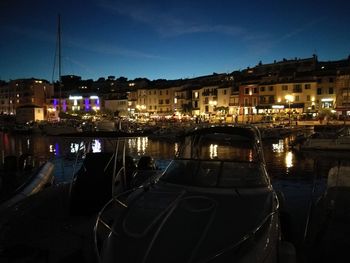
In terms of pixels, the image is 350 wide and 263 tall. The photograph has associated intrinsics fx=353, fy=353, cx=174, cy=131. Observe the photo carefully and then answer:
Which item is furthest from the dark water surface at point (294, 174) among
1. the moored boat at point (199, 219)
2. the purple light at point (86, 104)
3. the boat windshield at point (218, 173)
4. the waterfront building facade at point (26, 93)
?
the waterfront building facade at point (26, 93)

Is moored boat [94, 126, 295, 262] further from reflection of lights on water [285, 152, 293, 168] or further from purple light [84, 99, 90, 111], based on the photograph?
purple light [84, 99, 90, 111]

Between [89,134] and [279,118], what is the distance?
62752 millimetres

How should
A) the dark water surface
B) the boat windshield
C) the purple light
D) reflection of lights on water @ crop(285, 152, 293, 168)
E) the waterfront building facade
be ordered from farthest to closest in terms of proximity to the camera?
1. the waterfront building facade
2. the purple light
3. reflection of lights on water @ crop(285, 152, 293, 168)
4. the dark water surface
5. the boat windshield

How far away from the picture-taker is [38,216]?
9.01 meters

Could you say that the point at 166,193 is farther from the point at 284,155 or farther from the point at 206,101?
the point at 206,101

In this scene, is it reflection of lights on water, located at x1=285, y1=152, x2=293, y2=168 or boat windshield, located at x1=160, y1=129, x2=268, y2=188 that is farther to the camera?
reflection of lights on water, located at x1=285, y1=152, x2=293, y2=168

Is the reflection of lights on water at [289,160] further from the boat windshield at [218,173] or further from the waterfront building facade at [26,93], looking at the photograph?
the waterfront building facade at [26,93]

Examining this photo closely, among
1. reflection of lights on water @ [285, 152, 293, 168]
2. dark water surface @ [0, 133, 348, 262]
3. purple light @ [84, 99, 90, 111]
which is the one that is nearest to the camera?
dark water surface @ [0, 133, 348, 262]

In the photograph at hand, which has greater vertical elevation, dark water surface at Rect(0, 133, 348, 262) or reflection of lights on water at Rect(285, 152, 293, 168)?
dark water surface at Rect(0, 133, 348, 262)

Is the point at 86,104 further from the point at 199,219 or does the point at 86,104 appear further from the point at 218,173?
the point at 199,219

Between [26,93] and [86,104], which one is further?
[26,93]

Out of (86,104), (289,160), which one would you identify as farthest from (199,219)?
(86,104)

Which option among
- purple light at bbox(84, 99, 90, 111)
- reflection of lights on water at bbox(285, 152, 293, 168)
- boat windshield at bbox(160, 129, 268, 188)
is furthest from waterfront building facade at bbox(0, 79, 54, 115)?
boat windshield at bbox(160, 129, 268, 188)

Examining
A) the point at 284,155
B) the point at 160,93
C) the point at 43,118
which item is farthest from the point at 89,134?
the point at 43,118
